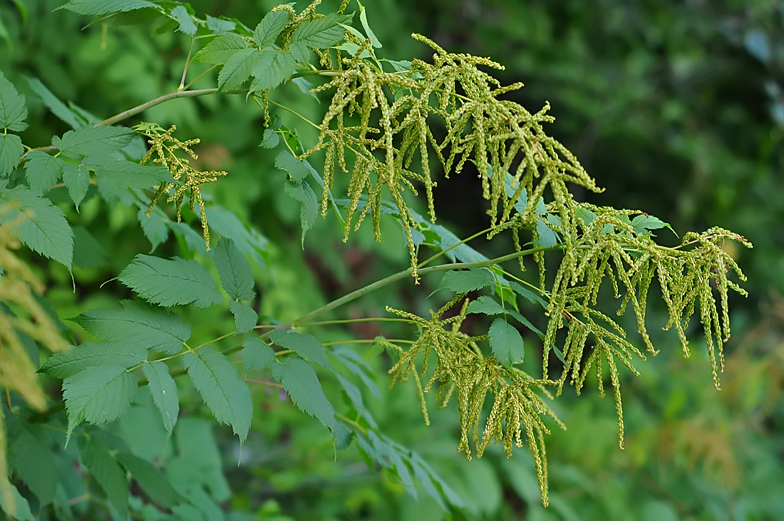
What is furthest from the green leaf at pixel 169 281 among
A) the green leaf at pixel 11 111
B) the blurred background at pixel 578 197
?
the blurred background at pixel 578 197

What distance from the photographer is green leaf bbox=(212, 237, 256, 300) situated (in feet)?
3.47

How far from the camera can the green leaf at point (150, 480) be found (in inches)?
46.5

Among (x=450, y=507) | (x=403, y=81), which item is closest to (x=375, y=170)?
(x=403, y=81)

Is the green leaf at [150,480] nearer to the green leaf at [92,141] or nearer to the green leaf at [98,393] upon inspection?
the green leaf at [98,393]

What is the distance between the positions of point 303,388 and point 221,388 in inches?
4.4

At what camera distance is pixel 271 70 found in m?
0.90

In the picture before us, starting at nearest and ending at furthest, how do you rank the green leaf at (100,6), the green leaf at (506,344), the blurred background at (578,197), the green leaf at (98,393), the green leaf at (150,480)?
the green leaf at (98,393)
the green leaf at (506,344)
the green leaf at (100,6)
the green leaf at (150,480)
the blurred background at (578,197)

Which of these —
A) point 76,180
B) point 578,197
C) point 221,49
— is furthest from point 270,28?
point 578,197

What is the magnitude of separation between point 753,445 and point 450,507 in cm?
400

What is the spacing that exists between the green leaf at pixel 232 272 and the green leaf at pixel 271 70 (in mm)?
278

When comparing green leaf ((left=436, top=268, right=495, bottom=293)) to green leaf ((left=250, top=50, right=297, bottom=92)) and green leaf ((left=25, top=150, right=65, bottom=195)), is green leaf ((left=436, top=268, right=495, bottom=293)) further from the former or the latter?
green leaf ((left=25, top=150, right=65, bottom=195))

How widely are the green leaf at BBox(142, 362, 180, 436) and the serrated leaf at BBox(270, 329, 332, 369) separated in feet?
0.53

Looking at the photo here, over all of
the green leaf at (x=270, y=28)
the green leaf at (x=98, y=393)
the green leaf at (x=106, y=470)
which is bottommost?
the green leaf at (x=106, y=470)

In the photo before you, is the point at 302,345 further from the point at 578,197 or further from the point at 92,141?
the point at 578,197
